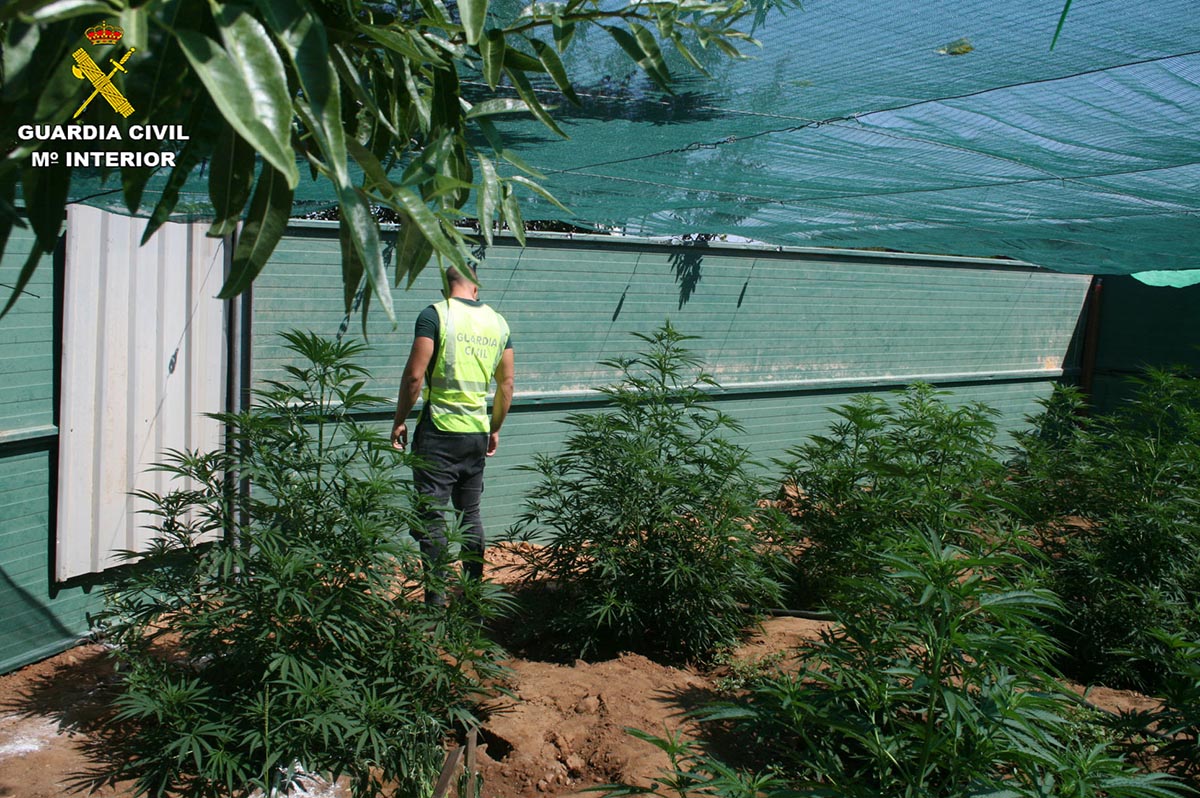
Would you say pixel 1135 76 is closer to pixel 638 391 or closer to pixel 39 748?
pixel 638 391

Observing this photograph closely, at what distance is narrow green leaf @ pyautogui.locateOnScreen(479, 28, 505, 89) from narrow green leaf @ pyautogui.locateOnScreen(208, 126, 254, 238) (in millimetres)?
513

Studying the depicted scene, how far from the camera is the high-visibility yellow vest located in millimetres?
4656

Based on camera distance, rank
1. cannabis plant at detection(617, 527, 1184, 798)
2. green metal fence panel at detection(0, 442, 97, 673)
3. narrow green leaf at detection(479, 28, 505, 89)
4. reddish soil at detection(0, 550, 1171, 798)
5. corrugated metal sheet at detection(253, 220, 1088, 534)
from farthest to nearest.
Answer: corrugated metal sheet at detection(253, 220, 1088, 534)
green metal fence panel at detection(0, 442, 97, 673)
reddish soil at detection(0, 550, 1171, 798)
cannabis plant at detection(617, 527, 1184, 798)
narrow green leaf at detection(479, 28, 505, 89)

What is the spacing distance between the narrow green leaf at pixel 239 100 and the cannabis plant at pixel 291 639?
245cm

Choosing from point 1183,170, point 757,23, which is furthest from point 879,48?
point 1183,170

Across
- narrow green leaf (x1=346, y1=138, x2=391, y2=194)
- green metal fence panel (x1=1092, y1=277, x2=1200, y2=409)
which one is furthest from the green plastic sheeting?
narrow green leaf (x1=346, y1=138, x2=391, y2=194)

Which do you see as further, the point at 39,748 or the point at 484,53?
the point at 39,748

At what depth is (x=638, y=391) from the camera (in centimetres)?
521

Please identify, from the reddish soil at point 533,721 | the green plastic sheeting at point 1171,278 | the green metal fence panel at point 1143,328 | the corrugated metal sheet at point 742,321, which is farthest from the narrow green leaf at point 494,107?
the green metal fence panel at point 1143,328

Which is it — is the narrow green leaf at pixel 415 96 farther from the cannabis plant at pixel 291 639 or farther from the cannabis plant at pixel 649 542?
the cannabis plant at pixel 649 542

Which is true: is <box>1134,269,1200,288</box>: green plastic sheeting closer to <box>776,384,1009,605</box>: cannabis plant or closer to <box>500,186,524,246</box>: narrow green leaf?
<box>776,384,1009,605</box>: cannabis plant

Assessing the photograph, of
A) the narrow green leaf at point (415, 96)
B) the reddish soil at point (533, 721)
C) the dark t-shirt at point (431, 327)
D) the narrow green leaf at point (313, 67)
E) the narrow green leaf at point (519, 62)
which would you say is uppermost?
the narrow green leaf at point (519, 62)

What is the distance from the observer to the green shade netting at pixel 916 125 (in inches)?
116

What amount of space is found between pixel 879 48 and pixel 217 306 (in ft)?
12.7
